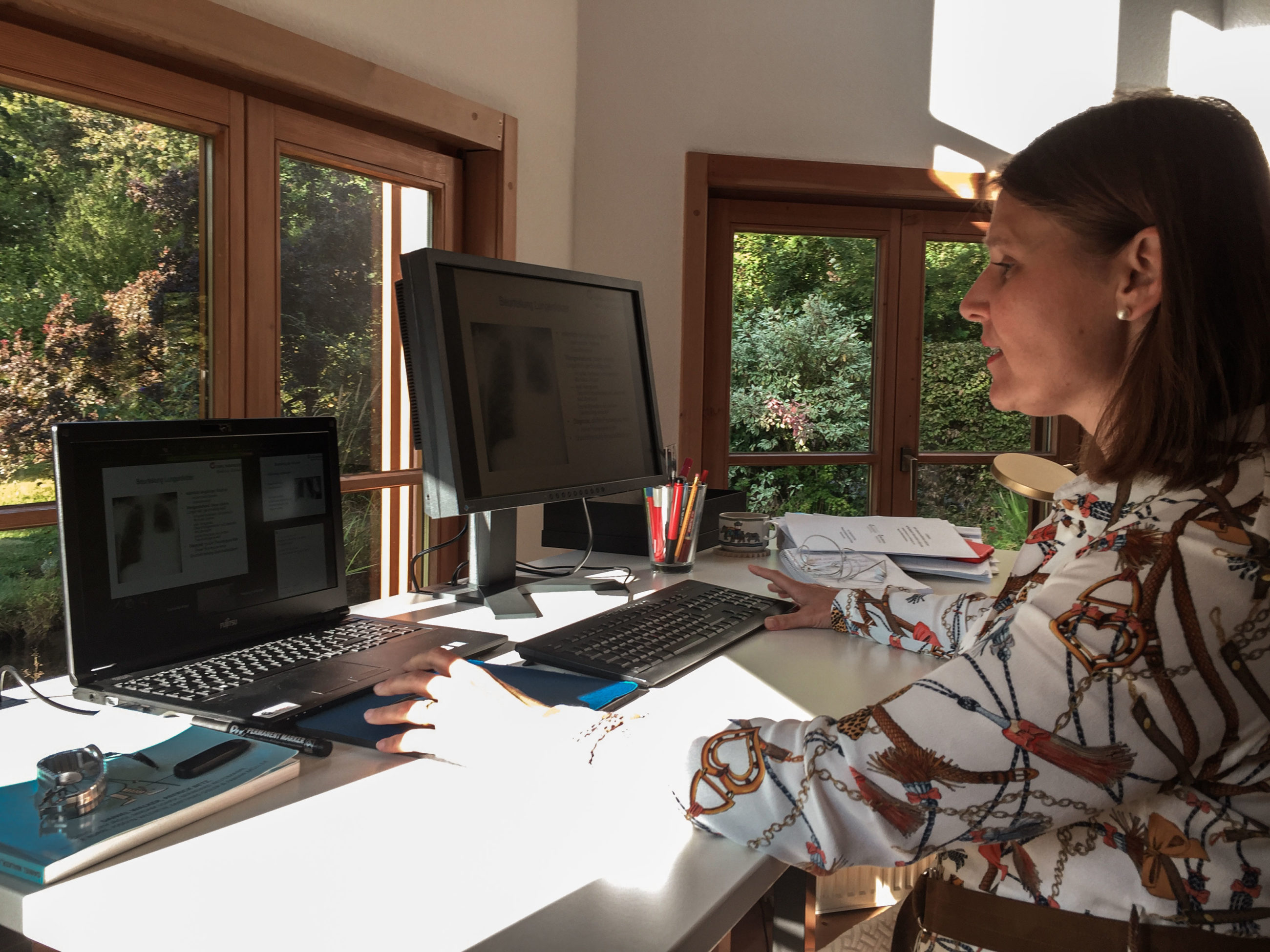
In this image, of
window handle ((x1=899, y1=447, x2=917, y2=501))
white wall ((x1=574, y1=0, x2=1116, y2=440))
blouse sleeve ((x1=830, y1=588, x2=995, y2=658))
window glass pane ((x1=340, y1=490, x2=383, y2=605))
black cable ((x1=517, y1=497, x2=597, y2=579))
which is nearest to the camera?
blouse sleeve ((x1=830, y1=588, x2=995, y2=658))

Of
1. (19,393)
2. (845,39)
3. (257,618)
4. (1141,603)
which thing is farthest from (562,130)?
(1141,603)

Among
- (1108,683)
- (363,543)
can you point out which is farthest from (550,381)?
(363,543)

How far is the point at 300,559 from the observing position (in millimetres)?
1256

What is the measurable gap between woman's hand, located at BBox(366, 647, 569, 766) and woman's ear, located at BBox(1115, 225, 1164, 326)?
61 centimetres

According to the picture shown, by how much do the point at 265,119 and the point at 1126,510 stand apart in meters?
1.95

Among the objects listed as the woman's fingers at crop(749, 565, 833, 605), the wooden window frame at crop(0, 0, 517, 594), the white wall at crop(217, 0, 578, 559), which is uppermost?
the white wall at crop(217, 0, 578, 559)

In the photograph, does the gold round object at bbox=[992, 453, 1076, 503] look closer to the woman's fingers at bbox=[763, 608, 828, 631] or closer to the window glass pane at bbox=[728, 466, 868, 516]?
the woman's fingers at bbox=[763, 608, 828, 631]

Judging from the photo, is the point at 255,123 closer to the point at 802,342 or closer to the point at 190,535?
the point at 190,535

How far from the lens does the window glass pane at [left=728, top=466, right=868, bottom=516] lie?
3.54 metres

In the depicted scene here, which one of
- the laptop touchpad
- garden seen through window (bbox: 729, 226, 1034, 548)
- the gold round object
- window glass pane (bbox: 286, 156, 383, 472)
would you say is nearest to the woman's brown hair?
the laptop touchpad

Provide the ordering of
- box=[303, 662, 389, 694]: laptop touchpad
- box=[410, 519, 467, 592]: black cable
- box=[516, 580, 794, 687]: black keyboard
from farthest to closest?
box=[410, 519, 467, 592]: black cable < box=[516, 580, 794, 687]: black keyboard < box=[303, 662, 389, 694]: laptop touchpad

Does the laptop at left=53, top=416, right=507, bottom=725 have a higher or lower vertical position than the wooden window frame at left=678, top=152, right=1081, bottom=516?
lower

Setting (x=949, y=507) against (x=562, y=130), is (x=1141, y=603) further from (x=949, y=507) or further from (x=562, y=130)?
(x=949, y=507)

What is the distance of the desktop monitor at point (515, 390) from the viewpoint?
1.34 m
